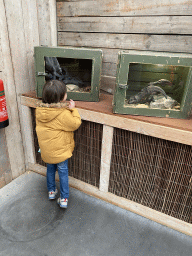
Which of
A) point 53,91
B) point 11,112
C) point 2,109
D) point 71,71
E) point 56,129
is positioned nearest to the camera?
point 53,91

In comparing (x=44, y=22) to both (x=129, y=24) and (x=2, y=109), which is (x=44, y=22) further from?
(x=2, y=109)

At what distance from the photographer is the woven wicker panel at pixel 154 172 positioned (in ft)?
4.55

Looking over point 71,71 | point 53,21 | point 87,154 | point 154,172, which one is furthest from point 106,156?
point 53,21

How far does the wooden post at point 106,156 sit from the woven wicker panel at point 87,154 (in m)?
0.05

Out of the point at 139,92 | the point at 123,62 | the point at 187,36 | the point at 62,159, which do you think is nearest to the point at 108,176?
the point at 62,159

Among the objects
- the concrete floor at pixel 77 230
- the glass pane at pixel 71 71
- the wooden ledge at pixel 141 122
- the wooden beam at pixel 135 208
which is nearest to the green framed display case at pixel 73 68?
the glass pane at pixel 71 71

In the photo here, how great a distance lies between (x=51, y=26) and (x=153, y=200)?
179cm

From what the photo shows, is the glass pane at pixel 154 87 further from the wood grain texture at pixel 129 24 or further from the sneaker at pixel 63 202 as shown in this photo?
the sneaker at pixel 63 202

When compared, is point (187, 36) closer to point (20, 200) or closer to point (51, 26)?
point (51, 26)

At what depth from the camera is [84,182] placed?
189 cm

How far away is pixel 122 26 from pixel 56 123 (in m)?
0.98

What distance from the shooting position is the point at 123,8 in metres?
1.58

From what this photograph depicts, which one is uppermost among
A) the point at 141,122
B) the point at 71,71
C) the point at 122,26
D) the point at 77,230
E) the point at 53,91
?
the point at 122,26

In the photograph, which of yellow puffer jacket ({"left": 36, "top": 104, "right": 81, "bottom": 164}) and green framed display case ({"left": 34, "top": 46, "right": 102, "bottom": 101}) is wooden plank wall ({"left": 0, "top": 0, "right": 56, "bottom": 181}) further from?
yellow puffer jacket ({"left": 36, "top": 104, "right": 81, "bottom": 164})
